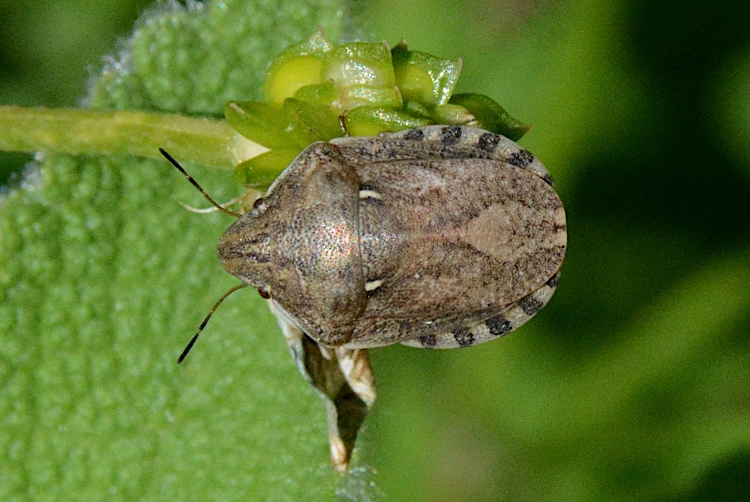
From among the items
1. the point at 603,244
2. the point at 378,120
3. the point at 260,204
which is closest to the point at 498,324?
the point at 378,120

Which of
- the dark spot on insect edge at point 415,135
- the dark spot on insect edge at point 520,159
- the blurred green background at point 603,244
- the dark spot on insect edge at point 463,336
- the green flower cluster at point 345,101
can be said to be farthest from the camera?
the blurred green background at point 603,244

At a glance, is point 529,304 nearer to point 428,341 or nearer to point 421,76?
point 428,341

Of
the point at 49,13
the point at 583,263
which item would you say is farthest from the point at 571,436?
the point at 49,13

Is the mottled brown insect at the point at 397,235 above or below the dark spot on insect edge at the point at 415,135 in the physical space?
below

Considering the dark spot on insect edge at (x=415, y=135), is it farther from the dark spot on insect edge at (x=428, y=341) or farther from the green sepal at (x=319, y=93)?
the dark spot on insect edge at (x=428, y=341)

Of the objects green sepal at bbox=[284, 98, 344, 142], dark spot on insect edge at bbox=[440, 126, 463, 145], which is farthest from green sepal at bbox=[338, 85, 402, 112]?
dark spot on insect edge at bbox=[440, 126, 463, 145]

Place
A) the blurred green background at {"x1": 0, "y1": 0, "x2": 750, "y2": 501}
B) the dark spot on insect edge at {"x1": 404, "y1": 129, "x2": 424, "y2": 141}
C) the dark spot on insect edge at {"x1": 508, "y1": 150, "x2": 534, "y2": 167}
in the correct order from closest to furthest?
1. the dark spot on insect edge at {"x1": 404, "y1": 129, "x2": 424, "y2": 141}
2. the dark spot on insect edge at {"x1": 508, "y1": 150, "x2": 534, "y2": 167}
3. the blurred green background at {"x1": 0, "y1": 0, "x2": 750, "y2": 501}

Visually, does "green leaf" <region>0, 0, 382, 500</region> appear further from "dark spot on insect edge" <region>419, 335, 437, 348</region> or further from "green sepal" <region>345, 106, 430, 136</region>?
"green sepal" <region>345, 106, 430, 136</region>

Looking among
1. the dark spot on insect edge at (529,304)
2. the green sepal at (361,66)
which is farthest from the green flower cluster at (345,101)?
the dark spot on insect edge at (529,304)
